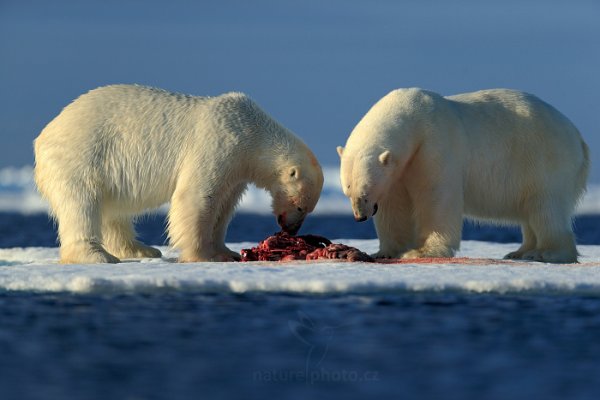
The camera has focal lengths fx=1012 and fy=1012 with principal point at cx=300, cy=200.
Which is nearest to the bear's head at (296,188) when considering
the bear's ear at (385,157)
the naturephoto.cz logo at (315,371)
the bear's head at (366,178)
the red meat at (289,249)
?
the red meat at (289,249)

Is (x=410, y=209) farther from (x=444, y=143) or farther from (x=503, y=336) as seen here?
(x=503, y=336)

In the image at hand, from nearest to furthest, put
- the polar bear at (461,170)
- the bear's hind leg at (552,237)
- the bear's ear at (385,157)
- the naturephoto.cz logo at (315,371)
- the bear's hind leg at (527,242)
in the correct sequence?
the naturephoto.cz logo at (315,371) < the bear's ear at (385,157) < the polar bear at (461,170) < the bear's hind leg at (552,237) < the bear's hind leg at (527,242)

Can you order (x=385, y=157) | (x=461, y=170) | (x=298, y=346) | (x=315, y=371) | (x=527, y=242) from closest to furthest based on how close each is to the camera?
1. (x=315, y=371)
2. (x=298, y=346)
3. (x=385, y=157)
4. (x=461, y=170)
5. (x=527, y=242)

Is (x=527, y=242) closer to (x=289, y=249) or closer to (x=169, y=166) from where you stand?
(x=289, y=249)

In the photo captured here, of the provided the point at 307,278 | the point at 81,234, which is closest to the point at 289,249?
the point at 81,234

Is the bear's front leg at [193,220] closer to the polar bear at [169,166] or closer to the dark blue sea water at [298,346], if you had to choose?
the polar bear at [169,166]

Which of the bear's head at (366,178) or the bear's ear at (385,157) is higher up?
the bear's ear at (385,157)

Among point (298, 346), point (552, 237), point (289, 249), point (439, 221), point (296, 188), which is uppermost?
point (296, 188)
